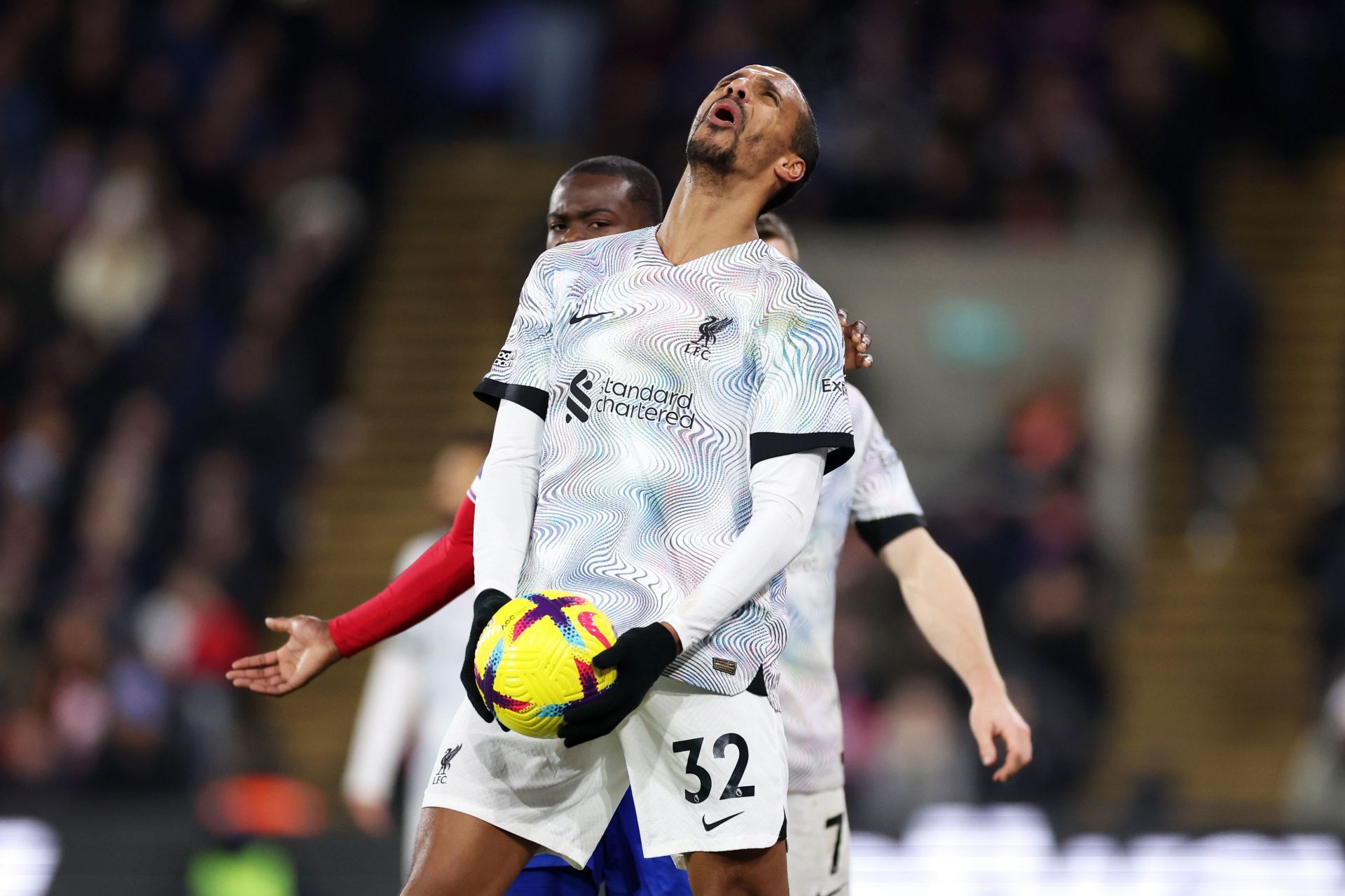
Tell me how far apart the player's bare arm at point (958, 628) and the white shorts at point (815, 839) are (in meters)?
0.38

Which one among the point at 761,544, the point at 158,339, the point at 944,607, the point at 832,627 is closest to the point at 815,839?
the point at 832,627

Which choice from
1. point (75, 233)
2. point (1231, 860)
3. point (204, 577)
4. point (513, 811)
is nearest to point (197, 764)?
point (204, 577)

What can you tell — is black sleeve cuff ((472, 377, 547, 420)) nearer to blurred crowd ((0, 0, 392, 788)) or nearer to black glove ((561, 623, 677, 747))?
black glove ((561, 623, 677, 747))

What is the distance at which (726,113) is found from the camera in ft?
11.0

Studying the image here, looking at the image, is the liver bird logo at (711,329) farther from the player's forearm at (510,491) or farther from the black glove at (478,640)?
the black glove at (478,640)

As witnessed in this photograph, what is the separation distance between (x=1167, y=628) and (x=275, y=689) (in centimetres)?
900

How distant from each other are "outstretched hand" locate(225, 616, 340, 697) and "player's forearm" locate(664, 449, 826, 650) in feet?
2.82

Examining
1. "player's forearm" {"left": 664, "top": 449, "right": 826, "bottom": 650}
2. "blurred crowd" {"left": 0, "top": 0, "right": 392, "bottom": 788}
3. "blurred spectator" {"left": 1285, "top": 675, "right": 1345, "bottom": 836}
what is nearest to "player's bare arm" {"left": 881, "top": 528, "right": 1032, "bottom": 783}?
"player's forearm" {"left": 664, "top": 449, "right": 826, "bottom": 650}

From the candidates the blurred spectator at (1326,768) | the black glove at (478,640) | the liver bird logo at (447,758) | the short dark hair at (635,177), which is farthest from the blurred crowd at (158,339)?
the black glove at (478,640)

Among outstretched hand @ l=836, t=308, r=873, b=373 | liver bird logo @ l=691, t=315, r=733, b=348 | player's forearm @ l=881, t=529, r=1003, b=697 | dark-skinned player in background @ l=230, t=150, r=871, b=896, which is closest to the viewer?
liver bird logo @ l=691, t=315, r=733, b=348

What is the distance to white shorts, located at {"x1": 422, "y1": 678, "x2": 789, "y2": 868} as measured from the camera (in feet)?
10.5

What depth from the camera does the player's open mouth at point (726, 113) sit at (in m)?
3.35

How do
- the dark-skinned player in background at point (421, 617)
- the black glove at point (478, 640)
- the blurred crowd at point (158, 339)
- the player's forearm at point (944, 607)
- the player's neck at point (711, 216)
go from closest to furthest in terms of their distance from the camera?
the black glove at point (478, 640) < the player's neck at point (711, 216) < the dark-skinned player in background at point (421, 617) < the player's forearm at point (944, 607) < the blurred crowd at point (158, 339)

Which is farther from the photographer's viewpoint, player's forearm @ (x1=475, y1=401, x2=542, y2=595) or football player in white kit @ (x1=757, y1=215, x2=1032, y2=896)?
football player in white kit @ (x1=757, y1=215, x2=1032, y2=896)
